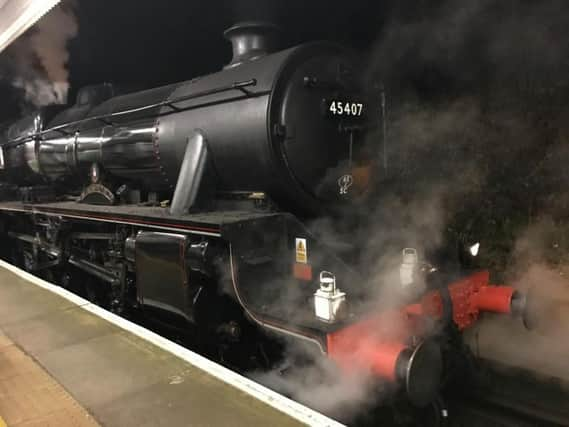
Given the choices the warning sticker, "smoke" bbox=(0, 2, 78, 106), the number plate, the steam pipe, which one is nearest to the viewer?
the warning sticker

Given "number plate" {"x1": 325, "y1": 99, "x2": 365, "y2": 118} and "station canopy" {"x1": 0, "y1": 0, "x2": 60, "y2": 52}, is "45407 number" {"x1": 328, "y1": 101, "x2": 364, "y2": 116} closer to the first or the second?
"number plate" {"x1": 325, "y1": 99, "x2": 365, "y2": 118}

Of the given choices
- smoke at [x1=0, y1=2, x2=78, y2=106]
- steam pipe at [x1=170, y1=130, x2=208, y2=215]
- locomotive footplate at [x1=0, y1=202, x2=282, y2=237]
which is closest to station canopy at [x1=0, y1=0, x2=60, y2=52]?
smoke at [x1=0, y1=2, x2=78, y2=106]

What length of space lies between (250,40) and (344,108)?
3.60 feet

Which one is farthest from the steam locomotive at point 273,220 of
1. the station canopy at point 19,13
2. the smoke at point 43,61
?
the smoke at point 43,61

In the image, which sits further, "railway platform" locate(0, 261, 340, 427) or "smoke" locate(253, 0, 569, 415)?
"smoke" locate(253, 0, 569, 415)

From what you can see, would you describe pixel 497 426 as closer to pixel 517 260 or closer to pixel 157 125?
pixel 517 260

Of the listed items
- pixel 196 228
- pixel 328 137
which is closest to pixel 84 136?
pixel 196 228

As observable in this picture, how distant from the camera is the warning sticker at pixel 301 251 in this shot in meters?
2.97

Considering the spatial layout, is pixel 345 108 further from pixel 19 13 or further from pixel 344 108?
pixel 19 13

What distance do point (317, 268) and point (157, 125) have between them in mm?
1930

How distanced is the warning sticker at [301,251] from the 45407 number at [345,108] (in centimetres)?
91

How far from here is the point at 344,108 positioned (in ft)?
10.4

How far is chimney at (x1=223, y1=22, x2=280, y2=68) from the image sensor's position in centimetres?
365

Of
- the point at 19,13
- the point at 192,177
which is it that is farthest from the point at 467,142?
the point at 19,13
